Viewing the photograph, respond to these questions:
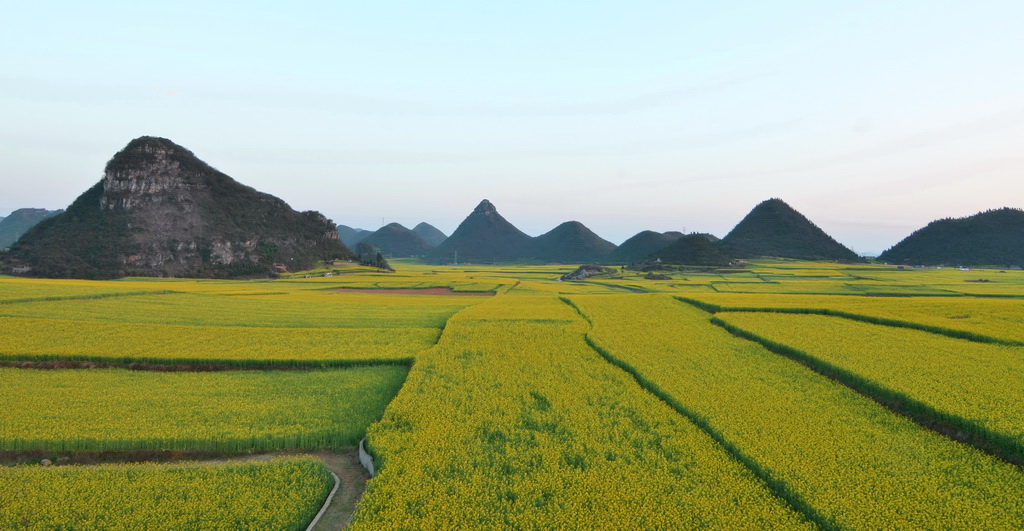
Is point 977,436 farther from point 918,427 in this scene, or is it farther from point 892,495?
point 892,495

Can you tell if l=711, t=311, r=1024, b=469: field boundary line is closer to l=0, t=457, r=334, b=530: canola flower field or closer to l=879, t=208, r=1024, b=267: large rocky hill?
l=0, t=457, r=334, b=530: canola flower field

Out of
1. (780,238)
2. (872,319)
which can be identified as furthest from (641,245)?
→ (872,319)

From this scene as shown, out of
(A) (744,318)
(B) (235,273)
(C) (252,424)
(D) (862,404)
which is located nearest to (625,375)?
(D) (862,404)

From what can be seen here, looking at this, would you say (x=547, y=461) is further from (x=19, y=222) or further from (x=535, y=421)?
(x=19, y=222)

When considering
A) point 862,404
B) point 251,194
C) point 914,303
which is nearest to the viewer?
→ point 862,404

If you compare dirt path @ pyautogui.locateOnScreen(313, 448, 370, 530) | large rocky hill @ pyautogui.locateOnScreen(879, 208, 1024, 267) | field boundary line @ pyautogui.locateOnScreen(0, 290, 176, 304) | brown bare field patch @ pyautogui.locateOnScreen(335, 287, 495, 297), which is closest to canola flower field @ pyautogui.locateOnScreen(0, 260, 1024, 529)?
Result: dirt path @ pyautogui.locateOnScreen(313, 448, 370, 530)
